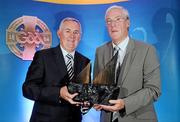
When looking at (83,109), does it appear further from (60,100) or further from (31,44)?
(31,44)

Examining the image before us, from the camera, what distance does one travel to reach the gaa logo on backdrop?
104 inches

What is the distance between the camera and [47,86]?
2367 millimetres

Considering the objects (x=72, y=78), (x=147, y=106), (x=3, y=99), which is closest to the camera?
(x=147, y=106)

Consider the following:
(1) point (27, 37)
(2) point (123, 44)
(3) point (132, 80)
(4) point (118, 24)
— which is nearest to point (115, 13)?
(4) point (118, 24)

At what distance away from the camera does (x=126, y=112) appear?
2104mm

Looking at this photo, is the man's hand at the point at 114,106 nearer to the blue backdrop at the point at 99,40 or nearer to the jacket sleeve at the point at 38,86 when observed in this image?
the jacket sleeve at the point at 38,86

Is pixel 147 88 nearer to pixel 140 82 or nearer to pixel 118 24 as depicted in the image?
pixel 140 82

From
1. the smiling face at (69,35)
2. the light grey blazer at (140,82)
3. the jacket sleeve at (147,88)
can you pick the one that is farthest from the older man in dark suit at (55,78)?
the jacket sleeve at (147,88)

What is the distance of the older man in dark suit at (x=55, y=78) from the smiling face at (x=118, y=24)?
1.03ft

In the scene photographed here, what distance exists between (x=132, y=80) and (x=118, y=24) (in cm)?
43

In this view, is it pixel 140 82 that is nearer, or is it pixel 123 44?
pixel 140 82

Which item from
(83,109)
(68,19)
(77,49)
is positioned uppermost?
(68,19)

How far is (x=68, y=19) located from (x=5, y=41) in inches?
21.3

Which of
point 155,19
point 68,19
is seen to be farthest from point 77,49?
point 155,19
